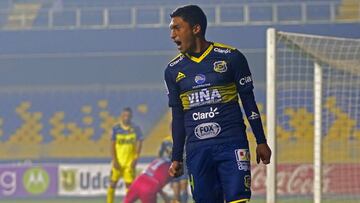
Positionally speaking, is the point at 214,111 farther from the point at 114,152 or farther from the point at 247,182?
the point at 114,152

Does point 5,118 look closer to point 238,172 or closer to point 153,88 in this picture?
point 153,88

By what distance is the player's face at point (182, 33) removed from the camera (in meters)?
5.27

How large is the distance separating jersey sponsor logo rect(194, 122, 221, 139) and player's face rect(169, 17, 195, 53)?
40 centimetres

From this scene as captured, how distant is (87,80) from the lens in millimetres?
20656

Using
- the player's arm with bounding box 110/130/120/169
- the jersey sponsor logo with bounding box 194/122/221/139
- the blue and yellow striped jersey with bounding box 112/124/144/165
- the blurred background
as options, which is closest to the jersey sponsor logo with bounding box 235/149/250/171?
the jersey sponsor logo with bounding box 194/122/221/139

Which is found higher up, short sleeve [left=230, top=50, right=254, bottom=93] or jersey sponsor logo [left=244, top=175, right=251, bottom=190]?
short sleeve [left=230, top=50, right=254, bottom=93]

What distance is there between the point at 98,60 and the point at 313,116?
26.5ft

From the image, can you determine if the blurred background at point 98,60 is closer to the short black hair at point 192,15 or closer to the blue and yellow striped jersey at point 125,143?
the blue and yellow striped jersey at point 125,143

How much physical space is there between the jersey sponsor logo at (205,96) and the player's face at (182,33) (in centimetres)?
24

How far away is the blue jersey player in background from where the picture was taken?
5.25 metres

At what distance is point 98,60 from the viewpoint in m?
20.9

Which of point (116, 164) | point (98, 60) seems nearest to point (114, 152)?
point (116, 164)

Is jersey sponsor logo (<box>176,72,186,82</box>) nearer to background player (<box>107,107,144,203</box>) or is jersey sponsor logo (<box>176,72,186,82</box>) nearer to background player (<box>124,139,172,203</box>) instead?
background player (<box>124,139,172,203</box>)

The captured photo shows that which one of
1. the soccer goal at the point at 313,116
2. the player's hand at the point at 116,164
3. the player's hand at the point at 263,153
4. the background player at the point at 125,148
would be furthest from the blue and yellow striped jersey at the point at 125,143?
the player's hand at the point at 263,153
